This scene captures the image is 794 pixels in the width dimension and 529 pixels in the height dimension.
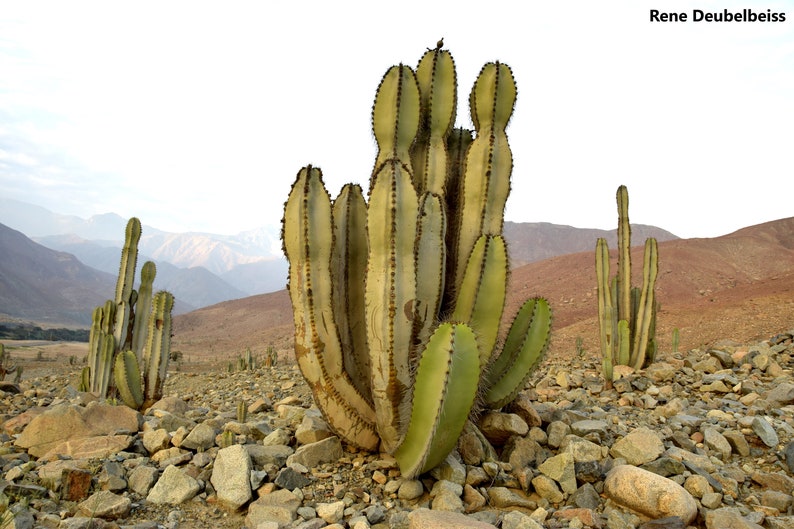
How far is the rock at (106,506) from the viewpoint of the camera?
3412 mm

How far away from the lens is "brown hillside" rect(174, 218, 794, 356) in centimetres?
1703

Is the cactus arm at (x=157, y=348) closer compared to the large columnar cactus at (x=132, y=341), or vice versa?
the large columnar cactus at (x=132, y=341)

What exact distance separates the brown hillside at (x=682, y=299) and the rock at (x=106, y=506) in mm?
12434

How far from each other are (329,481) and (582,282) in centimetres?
3609

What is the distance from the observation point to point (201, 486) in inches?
151

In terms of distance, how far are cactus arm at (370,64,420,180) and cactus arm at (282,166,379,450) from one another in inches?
24.8

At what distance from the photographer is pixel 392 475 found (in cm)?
397

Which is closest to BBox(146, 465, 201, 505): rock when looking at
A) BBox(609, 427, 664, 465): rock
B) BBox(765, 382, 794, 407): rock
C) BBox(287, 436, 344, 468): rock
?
BBox(287, 436, 344, 468): rock

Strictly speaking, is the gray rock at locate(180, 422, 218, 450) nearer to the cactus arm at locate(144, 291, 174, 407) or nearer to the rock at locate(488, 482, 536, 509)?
the rock at locate(488, 482, 536, 509)

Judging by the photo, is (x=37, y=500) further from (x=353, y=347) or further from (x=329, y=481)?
(x=353, y=347)

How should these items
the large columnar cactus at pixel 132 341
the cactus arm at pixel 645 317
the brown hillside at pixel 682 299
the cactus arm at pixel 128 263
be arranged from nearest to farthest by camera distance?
the large columnar cactus at pixel 132 341
the cactus arm at pixel 128 263
the cactus arm at pixel 645 317
the brown hillside at pixel 682 299

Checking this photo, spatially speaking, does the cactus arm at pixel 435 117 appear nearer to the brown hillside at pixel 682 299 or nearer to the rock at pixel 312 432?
the rock at pixel 312 432

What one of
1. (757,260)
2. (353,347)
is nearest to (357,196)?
(353,347)

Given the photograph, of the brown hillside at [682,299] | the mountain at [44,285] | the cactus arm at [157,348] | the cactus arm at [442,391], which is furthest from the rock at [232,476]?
the mountain at [44,285]
